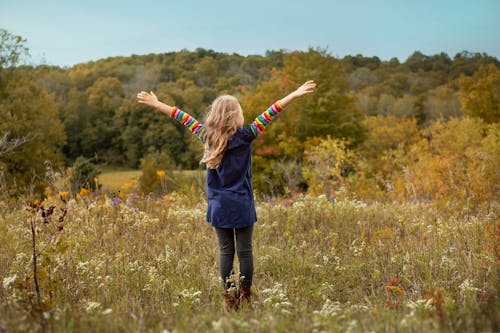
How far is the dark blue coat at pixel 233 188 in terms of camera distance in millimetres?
3598

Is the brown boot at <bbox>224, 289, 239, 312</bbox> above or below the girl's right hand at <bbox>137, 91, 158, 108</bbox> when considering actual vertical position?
below

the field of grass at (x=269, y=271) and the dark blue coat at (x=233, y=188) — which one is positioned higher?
the dark blue coat at (x=233, y=188)

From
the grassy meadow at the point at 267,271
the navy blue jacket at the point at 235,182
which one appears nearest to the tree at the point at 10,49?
the grassy meadow at the point at 267,271

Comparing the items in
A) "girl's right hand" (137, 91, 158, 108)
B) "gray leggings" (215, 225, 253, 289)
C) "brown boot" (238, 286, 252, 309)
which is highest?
"girl's right hand" (137, 91, 158, 108)

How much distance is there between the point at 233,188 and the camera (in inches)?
143

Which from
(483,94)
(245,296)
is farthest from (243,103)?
(245,296)

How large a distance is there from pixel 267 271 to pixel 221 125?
175 cm

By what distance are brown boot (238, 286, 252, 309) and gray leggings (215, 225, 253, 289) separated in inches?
3.2

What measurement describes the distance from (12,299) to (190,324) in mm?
1434

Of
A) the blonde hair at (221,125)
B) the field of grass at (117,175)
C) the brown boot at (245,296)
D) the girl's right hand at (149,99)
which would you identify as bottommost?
the field of grass at (117,175)

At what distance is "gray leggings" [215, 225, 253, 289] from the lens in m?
3.68

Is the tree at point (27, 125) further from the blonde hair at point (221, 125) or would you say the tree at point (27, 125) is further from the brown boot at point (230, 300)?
the brown boot at point (230, 300)

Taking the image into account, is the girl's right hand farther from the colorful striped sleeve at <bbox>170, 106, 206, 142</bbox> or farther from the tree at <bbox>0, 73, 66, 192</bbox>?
the tree at <bbox>0, 73, 66, 192</bbox>

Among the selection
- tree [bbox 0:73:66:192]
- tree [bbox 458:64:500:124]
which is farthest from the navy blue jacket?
tree [bbox 458:64:500:124]
